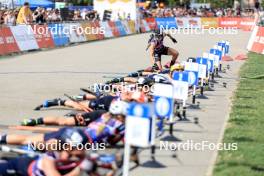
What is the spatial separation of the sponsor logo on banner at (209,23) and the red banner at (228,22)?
0.45 metres

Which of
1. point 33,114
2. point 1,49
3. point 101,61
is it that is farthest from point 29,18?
point 33,114

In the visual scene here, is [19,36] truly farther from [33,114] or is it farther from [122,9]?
[122,9]

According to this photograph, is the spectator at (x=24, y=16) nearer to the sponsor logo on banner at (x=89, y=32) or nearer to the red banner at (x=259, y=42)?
the sponsor logo on banner at (x=89, y=32)

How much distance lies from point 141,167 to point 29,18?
19.8 m

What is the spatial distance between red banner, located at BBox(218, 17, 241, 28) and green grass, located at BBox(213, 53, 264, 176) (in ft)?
133

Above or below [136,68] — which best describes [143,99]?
above

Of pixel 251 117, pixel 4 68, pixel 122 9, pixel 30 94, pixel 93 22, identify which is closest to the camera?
pixel 251 117

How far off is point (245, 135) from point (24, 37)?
17.6 metres

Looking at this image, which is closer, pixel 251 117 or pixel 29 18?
pixel 251 117

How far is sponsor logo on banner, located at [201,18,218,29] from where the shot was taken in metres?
55.1

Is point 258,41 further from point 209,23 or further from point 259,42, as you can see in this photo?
point 209,23

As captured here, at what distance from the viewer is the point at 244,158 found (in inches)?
299

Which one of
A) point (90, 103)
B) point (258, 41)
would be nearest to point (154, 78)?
point (90, 103)

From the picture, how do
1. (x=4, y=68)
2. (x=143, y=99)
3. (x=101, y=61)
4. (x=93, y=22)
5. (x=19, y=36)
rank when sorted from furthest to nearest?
1. (x=93, y=22)
2. (x=19, y=36)
3. (x=101, y=61)
4. (x=4, y=68)
5. (x=143, y=99)
